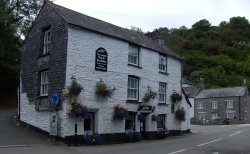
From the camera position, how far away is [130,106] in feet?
88.8

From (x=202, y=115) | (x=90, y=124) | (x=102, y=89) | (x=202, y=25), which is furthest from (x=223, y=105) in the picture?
(x=202, y=25)

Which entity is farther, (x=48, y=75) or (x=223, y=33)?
(x=223, y=33)

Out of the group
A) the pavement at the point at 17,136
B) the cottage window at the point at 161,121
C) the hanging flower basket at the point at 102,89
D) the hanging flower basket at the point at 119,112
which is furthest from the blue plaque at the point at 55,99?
the cottage window at the point at 161,121

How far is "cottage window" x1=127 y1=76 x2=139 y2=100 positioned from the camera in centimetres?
2752

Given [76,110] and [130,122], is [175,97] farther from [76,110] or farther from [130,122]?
[76,110]

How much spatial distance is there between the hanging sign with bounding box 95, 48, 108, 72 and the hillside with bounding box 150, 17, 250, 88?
244 ft

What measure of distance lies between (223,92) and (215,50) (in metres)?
47.1

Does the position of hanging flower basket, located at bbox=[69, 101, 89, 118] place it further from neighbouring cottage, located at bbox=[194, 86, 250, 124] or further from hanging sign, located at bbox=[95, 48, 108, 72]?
neighbouring cottage, located at bbox=[194, 86, 250, 124]

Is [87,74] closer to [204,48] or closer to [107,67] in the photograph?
[107,67]

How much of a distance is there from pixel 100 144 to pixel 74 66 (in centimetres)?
474

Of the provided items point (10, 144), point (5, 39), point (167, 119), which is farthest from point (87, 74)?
point (5, 39)

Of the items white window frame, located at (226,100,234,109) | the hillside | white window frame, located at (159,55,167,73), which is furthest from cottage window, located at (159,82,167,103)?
the hillside

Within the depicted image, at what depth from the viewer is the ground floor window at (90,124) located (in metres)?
23.7

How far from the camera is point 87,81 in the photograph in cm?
2361
